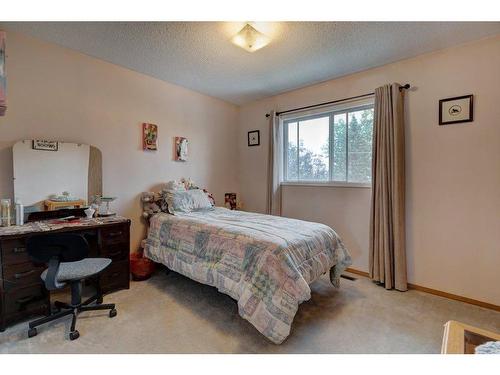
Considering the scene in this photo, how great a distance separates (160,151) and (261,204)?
179 centimetres

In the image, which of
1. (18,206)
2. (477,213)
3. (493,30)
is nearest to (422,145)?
(477,213)

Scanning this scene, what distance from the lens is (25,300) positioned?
76.4 inches

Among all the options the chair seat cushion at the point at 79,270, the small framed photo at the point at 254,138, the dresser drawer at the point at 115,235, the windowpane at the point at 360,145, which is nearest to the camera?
the chair seat cushion at the point at 79,270

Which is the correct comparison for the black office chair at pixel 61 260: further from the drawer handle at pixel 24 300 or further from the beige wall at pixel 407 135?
the beige wall at pixel 407 135

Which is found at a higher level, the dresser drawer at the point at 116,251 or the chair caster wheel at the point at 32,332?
the dresser drawer at the point at 116,251

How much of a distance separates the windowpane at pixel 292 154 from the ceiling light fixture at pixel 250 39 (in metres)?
1.61

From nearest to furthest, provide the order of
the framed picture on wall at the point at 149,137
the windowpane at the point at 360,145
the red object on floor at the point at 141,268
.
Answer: the red object on floor at the point at 141,268 < the windowpane at the point at 360,145 < the framed picture on wall at the point at 149,137

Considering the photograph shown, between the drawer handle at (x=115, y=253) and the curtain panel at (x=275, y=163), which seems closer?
the drawer handle at (x=115, y=253)

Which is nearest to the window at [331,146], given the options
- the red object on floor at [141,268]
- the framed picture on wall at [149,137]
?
the framed picture on wall at [149,137]

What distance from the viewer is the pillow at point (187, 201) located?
9.91ft

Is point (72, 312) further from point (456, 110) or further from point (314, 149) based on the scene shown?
point (456, 110)

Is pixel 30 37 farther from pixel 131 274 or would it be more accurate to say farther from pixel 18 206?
pixel 131 274

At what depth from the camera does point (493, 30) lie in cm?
214
